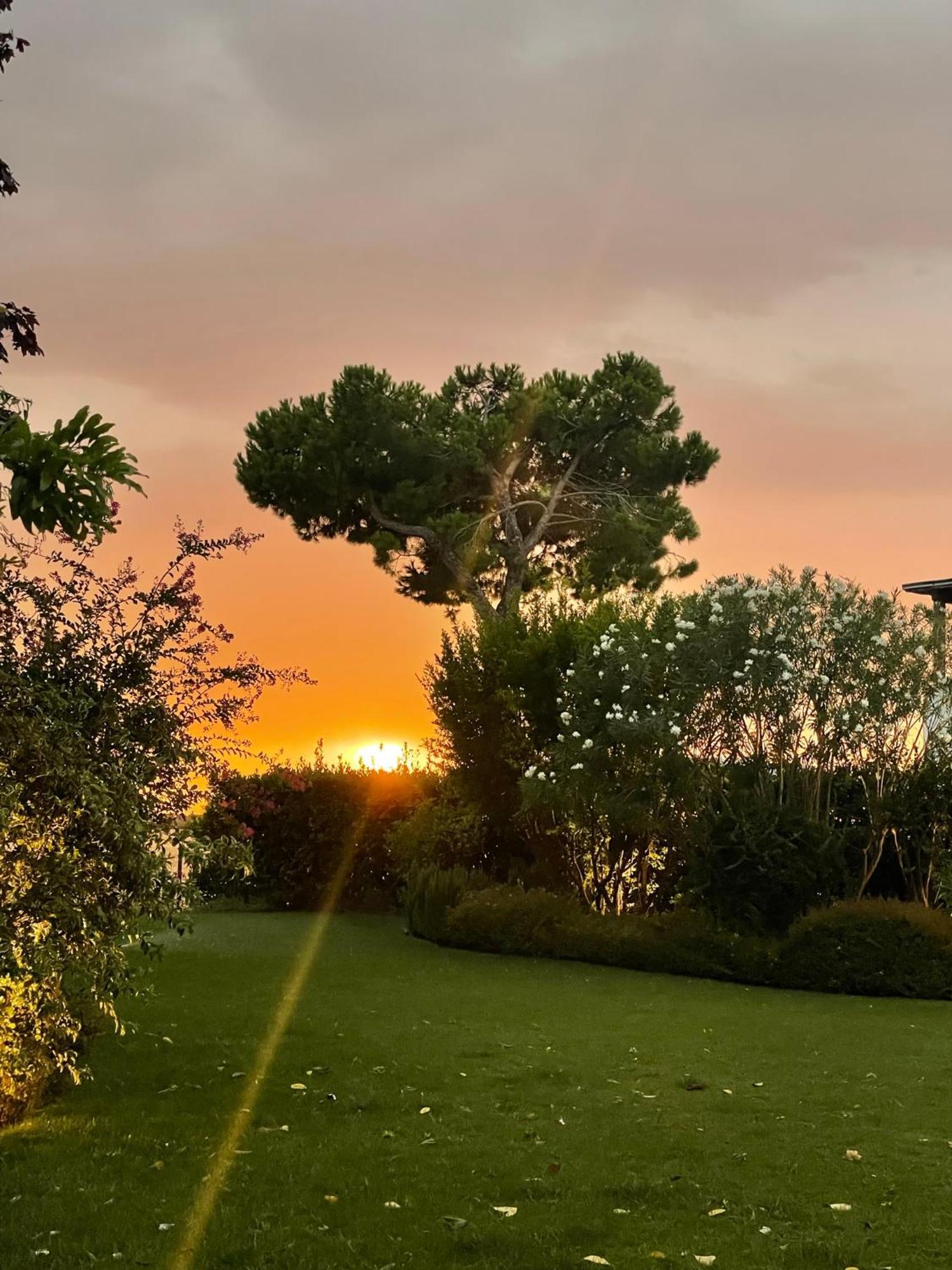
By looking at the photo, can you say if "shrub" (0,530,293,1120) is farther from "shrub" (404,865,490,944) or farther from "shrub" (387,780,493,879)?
"shrub" (387,780,493,879)

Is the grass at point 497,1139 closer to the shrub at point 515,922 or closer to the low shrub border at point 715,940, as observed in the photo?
the low shrub border at point 715,940

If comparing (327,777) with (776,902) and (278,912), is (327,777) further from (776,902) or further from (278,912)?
(776,902)

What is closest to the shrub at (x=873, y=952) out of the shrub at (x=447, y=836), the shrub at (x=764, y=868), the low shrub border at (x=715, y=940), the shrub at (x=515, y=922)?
the low shrub border at (x=715, y=940)

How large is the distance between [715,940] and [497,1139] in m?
9.00

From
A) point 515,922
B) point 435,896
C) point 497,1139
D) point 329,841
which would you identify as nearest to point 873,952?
point 515,922

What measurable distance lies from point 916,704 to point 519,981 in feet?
24.0

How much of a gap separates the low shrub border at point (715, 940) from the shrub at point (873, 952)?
10 millimetres

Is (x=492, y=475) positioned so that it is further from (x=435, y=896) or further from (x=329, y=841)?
(x=435, y=896)

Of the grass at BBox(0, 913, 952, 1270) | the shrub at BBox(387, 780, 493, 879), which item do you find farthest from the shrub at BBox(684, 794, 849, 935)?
the shrub at BBox(387, 780, 493, 879)

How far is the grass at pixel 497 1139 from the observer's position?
5703mm

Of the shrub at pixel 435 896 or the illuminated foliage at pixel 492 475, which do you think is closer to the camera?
the shrub at pixel 435 896

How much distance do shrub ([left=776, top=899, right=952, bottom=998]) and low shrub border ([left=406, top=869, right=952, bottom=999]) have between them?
10 millimetres

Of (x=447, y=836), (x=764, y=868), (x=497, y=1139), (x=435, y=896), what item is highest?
(x=447, y=836)

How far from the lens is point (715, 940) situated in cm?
1583
